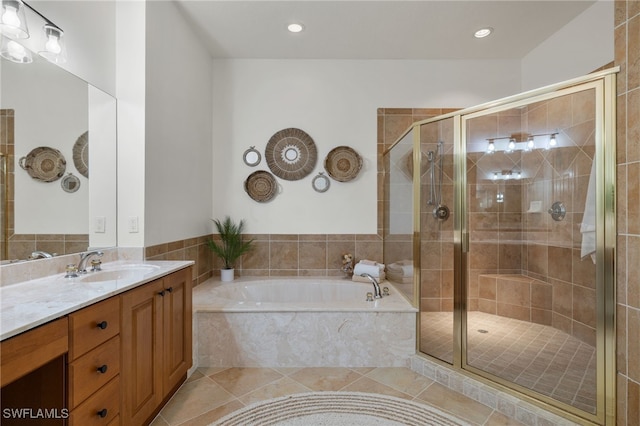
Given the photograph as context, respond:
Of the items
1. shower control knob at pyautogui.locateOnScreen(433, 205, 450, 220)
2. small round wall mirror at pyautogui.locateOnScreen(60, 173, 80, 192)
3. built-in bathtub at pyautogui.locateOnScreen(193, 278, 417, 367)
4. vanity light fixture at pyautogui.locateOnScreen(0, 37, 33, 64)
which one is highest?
vanity light fixture at pyautogui.locateOnScreen(0, 37, 33, 64)

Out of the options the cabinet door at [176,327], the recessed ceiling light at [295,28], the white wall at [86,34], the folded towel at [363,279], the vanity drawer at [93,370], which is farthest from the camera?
the folded towel at [363,279]

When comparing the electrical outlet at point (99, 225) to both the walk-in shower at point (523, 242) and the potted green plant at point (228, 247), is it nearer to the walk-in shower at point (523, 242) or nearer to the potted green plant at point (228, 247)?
the potted green plant at point (228, 247)

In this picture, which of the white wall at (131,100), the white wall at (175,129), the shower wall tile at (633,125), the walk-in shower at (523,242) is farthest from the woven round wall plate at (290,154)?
the shower wall tile at (633,125)

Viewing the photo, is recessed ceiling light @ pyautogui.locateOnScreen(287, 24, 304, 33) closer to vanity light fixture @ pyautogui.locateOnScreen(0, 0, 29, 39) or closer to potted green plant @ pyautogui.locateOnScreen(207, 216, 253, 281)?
vanity light fixture @ pyautogui.locateOnScreen(0, 0, 29, 39)

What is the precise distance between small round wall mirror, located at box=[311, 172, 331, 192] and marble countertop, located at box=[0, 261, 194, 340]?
1.71 meters

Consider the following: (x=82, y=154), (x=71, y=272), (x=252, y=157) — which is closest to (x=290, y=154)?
(x=252, y=157)

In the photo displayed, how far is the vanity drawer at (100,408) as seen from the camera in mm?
1023

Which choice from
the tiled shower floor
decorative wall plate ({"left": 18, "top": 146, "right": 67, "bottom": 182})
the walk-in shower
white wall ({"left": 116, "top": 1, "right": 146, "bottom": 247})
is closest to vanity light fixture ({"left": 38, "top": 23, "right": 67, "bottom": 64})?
white wall ({"left": 116, "top": 1, "right": 146, "bottom": 247})

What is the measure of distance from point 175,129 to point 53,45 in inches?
34.1

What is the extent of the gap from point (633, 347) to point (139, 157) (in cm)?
299

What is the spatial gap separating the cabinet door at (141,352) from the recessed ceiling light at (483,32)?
3276 mm

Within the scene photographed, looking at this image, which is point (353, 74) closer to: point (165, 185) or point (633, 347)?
point (165, 185)

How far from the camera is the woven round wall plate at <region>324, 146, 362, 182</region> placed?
122 inches

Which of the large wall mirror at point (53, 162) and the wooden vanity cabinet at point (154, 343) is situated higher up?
the large wall mirror at point (53, 162)
